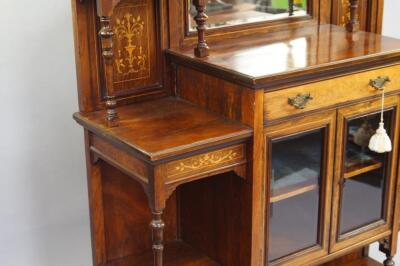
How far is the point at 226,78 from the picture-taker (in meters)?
1.65

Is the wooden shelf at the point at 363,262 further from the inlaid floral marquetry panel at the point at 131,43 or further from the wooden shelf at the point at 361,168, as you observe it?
the inlaid floral marquetry panel at the point at 131,43

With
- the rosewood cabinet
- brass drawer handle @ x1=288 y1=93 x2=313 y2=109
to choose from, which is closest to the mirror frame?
the rosewood cabinet

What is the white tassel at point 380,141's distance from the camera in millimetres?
1849

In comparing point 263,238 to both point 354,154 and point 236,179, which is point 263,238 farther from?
point 354,154

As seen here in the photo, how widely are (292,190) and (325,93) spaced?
26cm

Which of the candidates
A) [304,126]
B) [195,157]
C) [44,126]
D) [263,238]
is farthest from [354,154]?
[44,126]

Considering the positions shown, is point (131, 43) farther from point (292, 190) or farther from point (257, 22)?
point (292, 190)

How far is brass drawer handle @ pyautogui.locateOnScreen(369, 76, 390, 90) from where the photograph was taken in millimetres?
1837

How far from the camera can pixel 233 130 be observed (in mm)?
1623

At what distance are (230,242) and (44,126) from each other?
A: 0.60m

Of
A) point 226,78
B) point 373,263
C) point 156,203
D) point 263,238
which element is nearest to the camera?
point 156,203

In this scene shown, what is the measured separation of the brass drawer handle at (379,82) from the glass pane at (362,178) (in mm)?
87

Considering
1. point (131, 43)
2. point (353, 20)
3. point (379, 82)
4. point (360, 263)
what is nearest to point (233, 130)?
point (131, 43)

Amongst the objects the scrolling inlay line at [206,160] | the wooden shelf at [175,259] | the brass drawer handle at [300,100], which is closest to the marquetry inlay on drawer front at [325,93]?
the brass drawer handle at [300,100]
